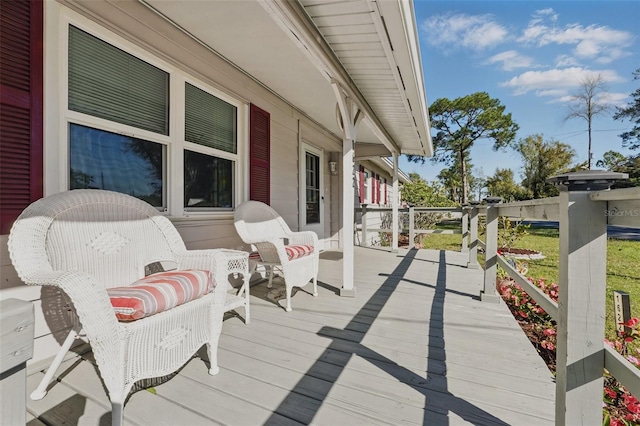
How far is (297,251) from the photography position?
296cm

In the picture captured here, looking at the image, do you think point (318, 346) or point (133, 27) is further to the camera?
point (133, 27)

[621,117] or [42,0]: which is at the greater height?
[621,117]

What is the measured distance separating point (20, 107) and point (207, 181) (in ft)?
5.31

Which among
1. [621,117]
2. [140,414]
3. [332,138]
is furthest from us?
[621,117]

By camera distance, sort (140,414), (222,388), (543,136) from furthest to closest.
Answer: (543,136), (222,388), (140,414)

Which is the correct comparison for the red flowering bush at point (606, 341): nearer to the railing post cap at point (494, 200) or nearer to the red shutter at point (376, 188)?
the railing post cap at point (494, 200)

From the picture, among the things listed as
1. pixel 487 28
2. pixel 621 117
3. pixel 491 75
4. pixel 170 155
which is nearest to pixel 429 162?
pixel 491 75

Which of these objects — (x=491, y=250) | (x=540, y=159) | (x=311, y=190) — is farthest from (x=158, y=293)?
(x=540, y=159)

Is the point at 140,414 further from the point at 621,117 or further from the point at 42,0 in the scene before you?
the point at 621,117

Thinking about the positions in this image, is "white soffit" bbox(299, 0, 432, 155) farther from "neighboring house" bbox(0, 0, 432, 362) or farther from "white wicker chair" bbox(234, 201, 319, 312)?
"white wicker chair" bbox(234, 201, 319, 312)

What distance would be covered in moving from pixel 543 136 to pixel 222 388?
99.4 ft

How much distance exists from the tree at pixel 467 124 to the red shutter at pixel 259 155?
18.8m

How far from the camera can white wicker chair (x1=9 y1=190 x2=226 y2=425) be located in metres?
1.30

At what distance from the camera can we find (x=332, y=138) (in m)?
6.50
